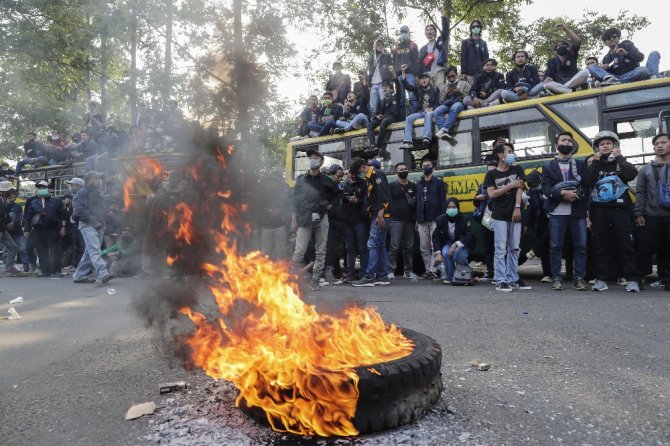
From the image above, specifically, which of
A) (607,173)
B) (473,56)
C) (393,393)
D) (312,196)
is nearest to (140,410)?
(393,393)

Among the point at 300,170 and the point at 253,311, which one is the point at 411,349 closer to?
the point at 253,311

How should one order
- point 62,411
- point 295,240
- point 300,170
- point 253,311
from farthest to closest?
point 300,170, point 295,240, point 253,311, point 62,411

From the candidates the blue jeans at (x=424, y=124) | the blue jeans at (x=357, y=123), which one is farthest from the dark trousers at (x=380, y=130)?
the blue jeans at (x=424, y=124)

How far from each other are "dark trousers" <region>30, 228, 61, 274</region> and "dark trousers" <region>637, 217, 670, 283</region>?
11.9 metres

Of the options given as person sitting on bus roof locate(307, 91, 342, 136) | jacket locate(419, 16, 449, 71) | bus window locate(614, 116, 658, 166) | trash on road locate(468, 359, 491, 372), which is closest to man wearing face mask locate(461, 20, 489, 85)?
jacket locate(419, 16, 449, 71)

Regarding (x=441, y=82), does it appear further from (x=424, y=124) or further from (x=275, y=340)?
(x=275, y=340)

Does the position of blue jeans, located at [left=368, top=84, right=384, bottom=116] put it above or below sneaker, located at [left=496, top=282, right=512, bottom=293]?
above

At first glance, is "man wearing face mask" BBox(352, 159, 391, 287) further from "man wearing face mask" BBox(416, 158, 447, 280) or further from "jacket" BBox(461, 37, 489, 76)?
"jacket" BBox(461, 37, 489, 76)

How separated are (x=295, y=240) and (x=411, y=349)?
210 inches

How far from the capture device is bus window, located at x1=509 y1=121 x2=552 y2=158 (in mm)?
7629

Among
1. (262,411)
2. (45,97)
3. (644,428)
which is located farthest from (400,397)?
(45,97)

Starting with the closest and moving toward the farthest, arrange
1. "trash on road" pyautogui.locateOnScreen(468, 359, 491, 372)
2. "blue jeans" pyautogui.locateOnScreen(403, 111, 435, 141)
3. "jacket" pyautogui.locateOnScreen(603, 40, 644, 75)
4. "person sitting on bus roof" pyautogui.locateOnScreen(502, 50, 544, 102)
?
1. "trash on road" pyautogui.locateOnScreen(468, 359, 491, 372)
2. "jacket" pyautogui.locateOnScreen(603, 40, 644, 75)
3. "person sitting on bus roof" pyautogui.locateOnScreen(502, 50, 544, 102)
4. "blue jeans" pyautogui.locateOnScreen(403, 111, 435, 141)

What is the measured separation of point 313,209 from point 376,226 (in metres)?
1.33

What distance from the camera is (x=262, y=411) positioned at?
2240 mm
